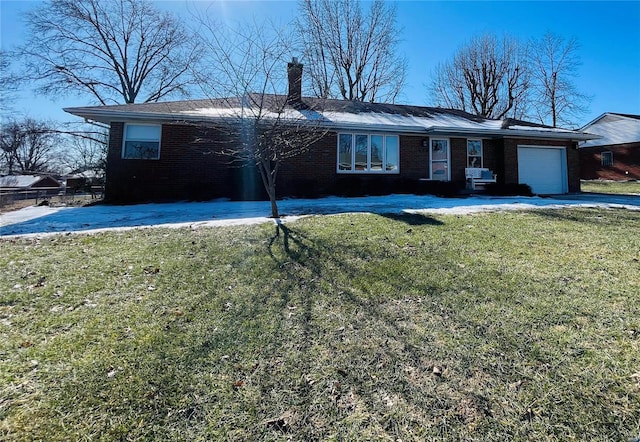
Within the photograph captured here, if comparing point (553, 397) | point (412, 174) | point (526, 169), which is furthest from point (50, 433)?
point (526, 169)

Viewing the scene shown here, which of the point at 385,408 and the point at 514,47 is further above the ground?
the point at 514,47

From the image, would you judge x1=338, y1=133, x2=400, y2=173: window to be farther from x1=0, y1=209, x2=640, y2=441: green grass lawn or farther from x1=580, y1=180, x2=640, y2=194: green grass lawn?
x1=580, y1=180, x2=640, y2=194: green grass lawn

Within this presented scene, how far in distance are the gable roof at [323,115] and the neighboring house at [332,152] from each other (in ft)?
0.12

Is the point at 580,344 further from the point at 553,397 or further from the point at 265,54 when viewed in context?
the point at 265,54

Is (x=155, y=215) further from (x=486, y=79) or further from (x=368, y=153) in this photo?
(x=486, y=79)

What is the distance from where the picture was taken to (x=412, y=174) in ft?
43.0

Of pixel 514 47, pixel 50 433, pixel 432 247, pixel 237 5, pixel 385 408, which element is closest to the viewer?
pixel 50 433

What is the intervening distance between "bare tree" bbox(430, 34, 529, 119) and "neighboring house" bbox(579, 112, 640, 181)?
645cm

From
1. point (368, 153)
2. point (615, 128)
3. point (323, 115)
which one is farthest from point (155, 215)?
point (615, 128)

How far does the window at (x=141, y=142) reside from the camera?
10523 mm

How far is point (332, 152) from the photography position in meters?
12.3

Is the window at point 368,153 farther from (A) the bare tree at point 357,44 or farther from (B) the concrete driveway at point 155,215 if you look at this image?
(A) the bare tree at point 357,44

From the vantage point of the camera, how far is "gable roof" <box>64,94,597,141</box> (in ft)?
26.7

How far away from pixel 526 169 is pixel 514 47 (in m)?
20.3
